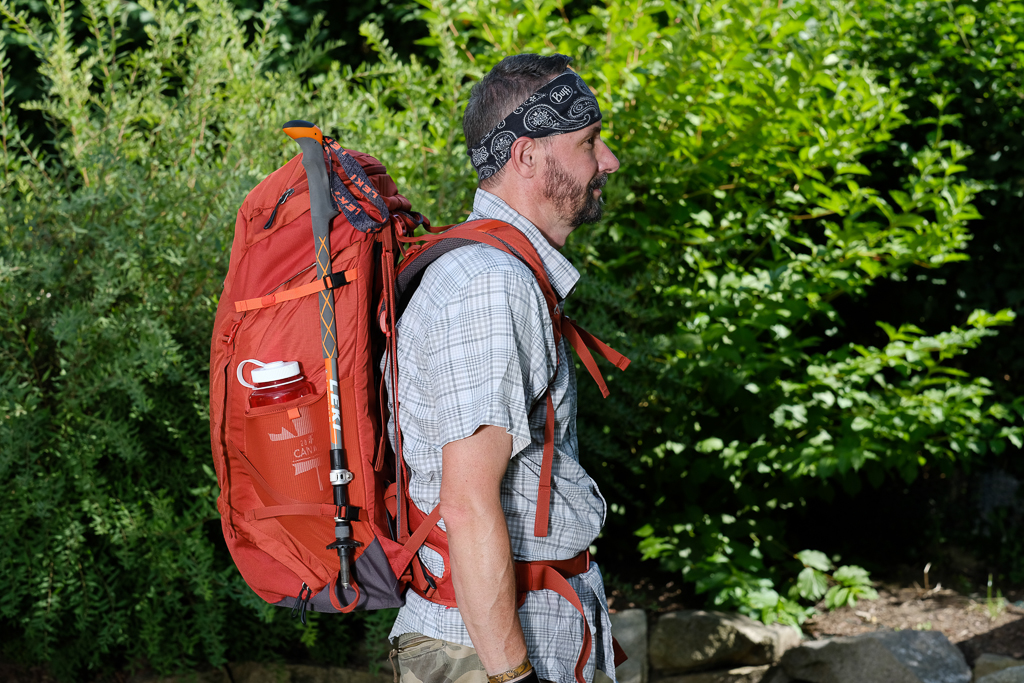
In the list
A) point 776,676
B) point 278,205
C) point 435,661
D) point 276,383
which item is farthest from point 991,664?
point 278,205

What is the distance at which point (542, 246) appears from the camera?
155 centimetres

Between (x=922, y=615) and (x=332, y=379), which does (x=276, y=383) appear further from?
(x=922, y=615)

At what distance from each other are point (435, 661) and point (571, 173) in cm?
90

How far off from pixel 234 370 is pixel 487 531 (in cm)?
59

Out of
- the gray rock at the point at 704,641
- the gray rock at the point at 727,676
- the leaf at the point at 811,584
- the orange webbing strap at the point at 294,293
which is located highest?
the orange webbing strap at the point at 294,293

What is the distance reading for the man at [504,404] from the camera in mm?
1303

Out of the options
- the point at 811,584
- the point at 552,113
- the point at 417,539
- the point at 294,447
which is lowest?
the point at 811,584

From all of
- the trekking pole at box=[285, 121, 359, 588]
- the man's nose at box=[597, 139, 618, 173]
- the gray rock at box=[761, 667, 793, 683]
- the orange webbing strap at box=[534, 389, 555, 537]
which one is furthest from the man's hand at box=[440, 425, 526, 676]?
the gray rock at box=[761, 667, 793, 683]

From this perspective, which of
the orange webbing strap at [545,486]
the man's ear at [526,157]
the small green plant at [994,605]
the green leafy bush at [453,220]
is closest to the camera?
the orange webbing strap at [545,486]

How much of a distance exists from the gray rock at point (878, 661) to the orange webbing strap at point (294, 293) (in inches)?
123

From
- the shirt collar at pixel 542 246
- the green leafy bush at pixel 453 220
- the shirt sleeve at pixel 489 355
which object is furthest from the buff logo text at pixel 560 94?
the green leafy bush at pixel 453 220

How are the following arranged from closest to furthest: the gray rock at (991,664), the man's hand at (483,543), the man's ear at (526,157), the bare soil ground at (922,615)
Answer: the man's hand at (483,543)
the man's ear at (526,157)
the gray rock at (991,664)
the bare soil ground at (922,615)

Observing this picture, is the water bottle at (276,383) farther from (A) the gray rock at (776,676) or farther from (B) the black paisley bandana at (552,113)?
(A) the gray rock at (776,676)

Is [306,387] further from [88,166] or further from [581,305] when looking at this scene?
[581,305]
